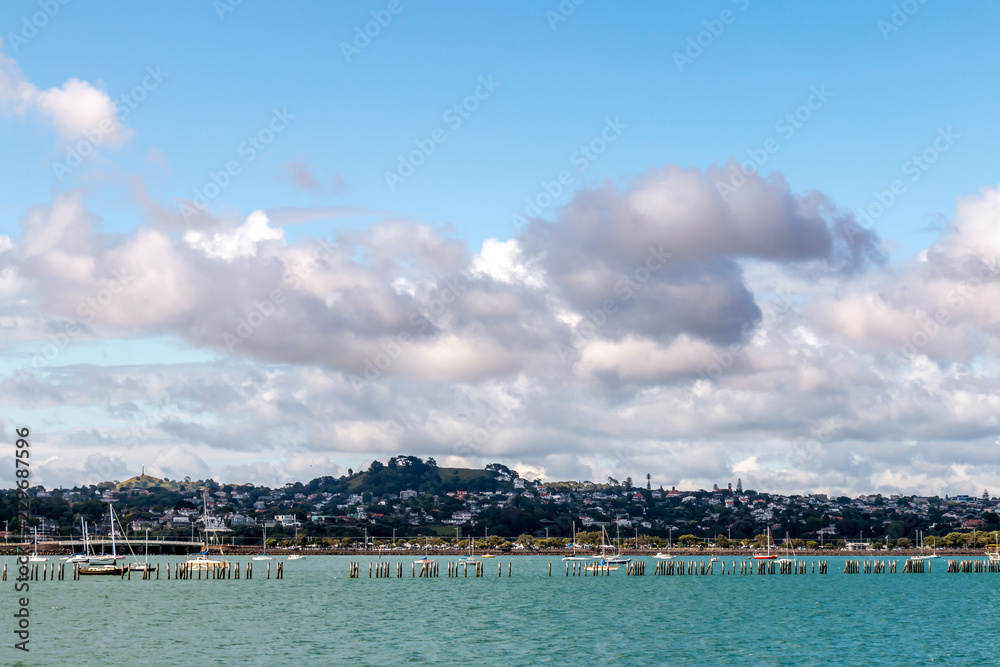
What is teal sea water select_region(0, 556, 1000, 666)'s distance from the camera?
64.9 meters

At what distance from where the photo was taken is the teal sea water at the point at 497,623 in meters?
64.9

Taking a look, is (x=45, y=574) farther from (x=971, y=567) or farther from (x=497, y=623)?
(x=971, y=567)

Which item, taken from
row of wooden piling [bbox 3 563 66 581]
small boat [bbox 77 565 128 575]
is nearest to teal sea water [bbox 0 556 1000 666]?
row of wooden piling [bbox 3 563 66 581]

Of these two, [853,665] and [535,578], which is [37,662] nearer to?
[853,665]

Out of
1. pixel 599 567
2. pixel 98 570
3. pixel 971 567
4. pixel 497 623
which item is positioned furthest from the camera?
pixel 971 567

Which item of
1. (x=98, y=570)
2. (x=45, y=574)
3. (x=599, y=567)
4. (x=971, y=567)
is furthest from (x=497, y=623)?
(x=971, y=567)

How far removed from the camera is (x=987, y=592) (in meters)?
128

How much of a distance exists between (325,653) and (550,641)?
52.6 ft

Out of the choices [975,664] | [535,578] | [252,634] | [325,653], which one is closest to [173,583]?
[535,578]

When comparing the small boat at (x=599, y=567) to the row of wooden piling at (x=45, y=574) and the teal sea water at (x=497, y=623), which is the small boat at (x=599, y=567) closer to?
the teal sea water at (x=497, y=623)

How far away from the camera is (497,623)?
84.2 metres

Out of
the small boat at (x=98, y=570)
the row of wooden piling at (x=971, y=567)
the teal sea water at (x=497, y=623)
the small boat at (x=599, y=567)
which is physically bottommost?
the row of wooden piling at (x=971, y=567)

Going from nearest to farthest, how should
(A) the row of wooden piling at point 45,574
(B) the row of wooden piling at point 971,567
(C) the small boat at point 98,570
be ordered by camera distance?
(A) the row of wooden piling at point 45,574
(C) the small boat at point 98,570
(B) the row of wooden piling at point 971,567

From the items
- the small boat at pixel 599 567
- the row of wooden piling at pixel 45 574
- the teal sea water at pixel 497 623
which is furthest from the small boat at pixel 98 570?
the small boat at pixel 599 567
